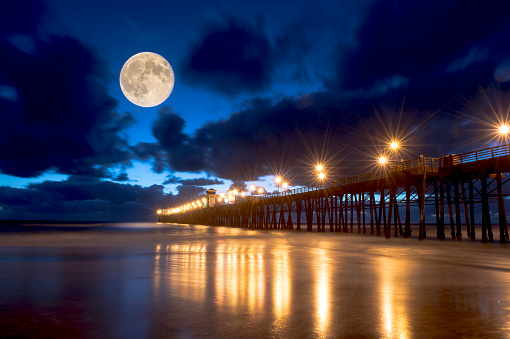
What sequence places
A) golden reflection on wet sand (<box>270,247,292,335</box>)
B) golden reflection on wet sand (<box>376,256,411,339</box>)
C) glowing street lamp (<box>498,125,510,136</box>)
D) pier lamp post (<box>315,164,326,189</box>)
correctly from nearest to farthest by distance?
1. golden reflection on wet sand (<box>376,256,411,339</box>)
2. golden reflection on wet sand (<box>270,247,292,335</box>)
3. glowing street lamp (<box>498,125,510,136</box>)
4. pier lamp post (<box>315,164,326,189</box>)

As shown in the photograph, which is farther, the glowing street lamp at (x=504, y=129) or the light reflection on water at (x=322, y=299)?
the glowing street lamp at (x=504, y=129)

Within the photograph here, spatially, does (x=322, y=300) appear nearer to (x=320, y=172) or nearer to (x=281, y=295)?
(x=281, y=295)

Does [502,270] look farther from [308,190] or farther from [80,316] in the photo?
[308,190]

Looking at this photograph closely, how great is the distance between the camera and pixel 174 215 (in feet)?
639

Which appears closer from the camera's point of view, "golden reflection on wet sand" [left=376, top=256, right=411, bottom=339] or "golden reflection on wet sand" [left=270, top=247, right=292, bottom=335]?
"golden reflection on wet sand" [left=376, top=256, right=411, bottom=339]

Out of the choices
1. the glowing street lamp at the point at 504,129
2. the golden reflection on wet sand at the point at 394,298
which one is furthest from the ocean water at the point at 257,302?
the glowing street lamp at the point at 504,129

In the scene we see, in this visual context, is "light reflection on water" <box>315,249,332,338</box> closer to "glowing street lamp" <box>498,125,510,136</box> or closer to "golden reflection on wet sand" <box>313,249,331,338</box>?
"golden reflection on wet sand" <box>313,249,331,338</box>

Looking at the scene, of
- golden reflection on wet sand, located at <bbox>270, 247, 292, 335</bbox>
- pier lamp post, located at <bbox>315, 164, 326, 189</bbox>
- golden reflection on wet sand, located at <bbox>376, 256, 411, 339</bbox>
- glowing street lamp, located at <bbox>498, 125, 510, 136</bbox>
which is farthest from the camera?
pier lamp post, located at <bbox>315, 164, 326, 189</bbox>

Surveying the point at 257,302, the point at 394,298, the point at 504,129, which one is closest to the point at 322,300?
the point at 257,302

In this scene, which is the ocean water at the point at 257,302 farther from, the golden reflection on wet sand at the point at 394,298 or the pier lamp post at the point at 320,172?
the pier lamp post at the point at 320,172

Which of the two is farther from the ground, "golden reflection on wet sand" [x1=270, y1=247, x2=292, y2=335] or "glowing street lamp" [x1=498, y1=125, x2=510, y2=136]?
"glowing street lamp" [x1=498, y1=125, x2=510, y2=136]

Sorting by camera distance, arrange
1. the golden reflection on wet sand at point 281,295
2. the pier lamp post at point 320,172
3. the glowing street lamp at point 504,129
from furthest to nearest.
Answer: the pier lamp post at point 320,172, the glowing street lamp at point 504,129, the golden reflection on wet sand at point 281,295

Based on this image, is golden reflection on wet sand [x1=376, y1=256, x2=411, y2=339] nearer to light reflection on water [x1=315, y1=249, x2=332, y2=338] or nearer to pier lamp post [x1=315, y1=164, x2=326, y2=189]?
light reflection on water [x1=315, y1=249, x2=332, y2=338]

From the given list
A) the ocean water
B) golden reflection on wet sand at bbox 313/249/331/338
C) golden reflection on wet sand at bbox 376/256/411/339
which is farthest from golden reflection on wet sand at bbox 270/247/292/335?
golden reflection on wet sand at bbox 376/256/411/339
